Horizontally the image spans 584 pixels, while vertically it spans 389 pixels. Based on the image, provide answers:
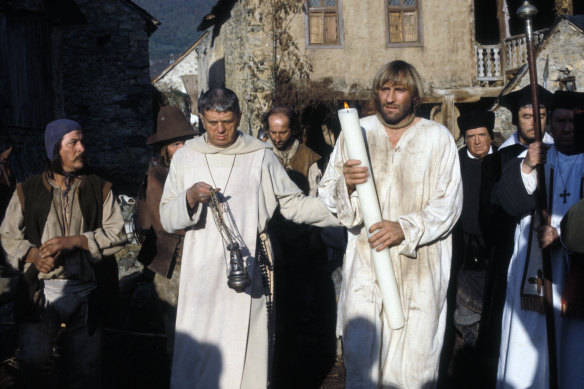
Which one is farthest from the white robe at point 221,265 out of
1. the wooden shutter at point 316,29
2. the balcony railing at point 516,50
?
the balcony railing at point 516,50

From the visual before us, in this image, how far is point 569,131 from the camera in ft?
12.3

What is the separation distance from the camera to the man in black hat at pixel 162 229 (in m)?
4.54

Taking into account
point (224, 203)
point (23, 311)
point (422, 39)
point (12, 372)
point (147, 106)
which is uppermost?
point (422, 39)

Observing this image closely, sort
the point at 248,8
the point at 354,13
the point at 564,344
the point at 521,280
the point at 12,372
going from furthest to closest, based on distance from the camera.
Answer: the point at 354,13 < the point at 248,8 < the point at 12,372 < the point at 521,280 < the point at 564,344

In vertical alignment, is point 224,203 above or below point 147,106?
below

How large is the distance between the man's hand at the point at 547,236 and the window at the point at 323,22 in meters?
11.8

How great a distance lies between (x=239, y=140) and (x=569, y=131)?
200cm

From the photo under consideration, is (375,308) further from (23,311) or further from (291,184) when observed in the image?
(23,311)

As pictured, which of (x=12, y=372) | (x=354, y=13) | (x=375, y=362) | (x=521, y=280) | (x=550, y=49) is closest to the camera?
(x=375, y=362)

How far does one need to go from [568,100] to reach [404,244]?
1374mm

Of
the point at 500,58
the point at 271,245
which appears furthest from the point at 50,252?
the point at 500,58

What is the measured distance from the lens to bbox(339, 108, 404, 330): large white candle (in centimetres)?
330

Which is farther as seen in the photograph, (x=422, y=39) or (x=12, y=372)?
(x=422, y=39)

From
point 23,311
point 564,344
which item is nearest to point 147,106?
point 23,311
